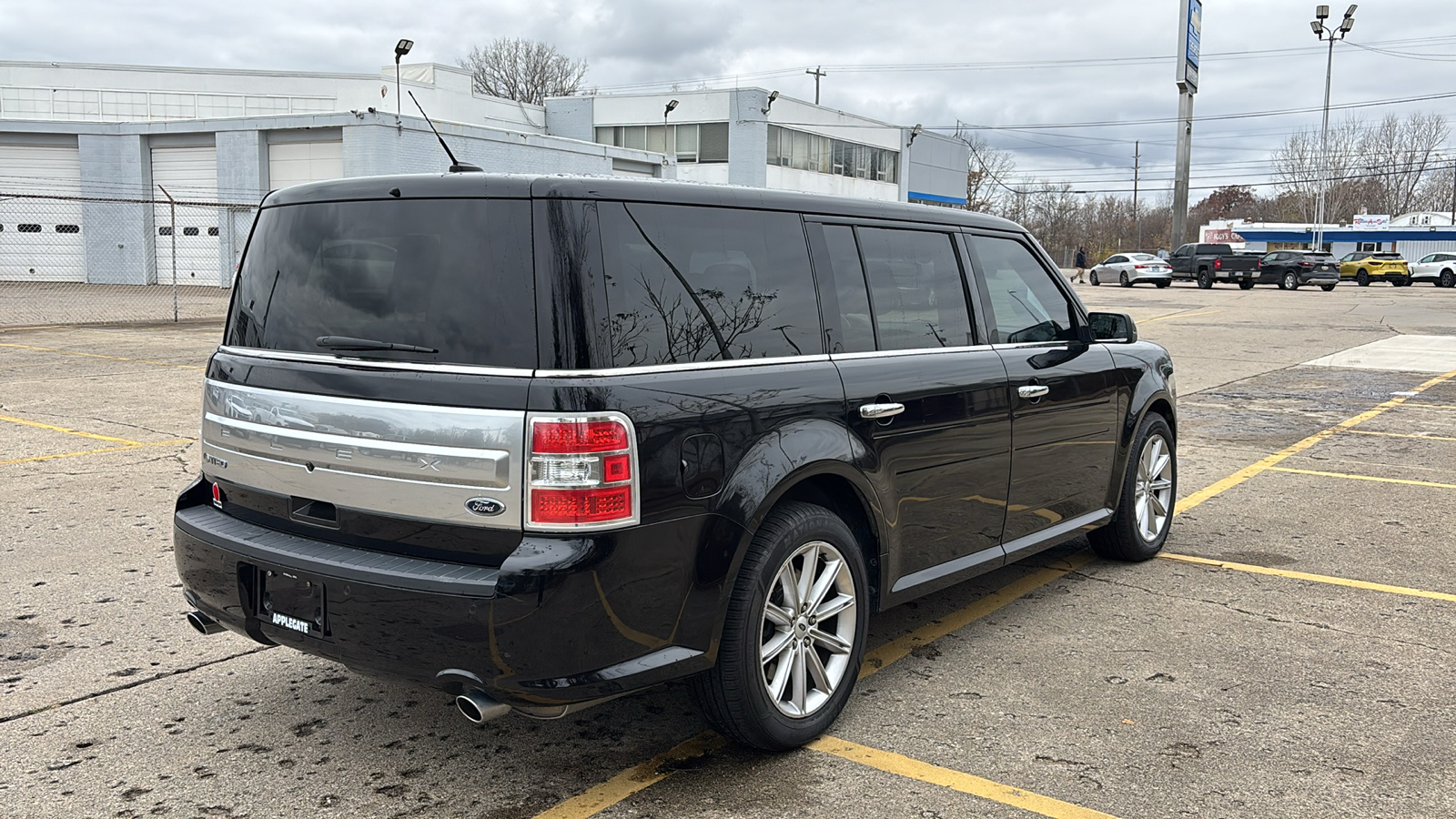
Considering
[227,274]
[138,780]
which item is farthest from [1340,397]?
[227,274]

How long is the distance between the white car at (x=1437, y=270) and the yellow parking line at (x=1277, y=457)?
1591 inches

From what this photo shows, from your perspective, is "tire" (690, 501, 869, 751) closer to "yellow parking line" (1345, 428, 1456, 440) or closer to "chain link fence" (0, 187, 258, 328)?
"yellow parking line" (1345, 428, 1456, 440)

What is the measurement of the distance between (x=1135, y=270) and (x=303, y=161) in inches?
1217

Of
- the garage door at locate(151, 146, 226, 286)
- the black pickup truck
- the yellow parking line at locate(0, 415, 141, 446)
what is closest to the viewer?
the yellow parking line at locate(0, 415, 141, 446)

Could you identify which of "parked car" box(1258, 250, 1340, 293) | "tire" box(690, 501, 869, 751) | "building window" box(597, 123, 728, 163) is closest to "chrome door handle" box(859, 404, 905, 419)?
"tire" box(690, 501, 869, 751)

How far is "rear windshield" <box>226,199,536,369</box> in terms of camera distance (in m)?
3.17

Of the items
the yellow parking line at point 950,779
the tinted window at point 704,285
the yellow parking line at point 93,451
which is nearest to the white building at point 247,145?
the yellow parking line at point 93,451

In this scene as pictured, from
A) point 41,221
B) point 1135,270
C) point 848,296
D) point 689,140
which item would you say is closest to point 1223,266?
point 1135,270

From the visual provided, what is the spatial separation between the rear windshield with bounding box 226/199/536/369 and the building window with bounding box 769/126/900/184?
53.7m

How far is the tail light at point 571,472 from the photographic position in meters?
3.03

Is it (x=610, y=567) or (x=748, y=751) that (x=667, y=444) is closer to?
(x=610, y=567)

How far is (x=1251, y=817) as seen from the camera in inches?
128

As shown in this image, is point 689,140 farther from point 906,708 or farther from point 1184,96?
point 906,708

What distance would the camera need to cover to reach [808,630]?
373cm
